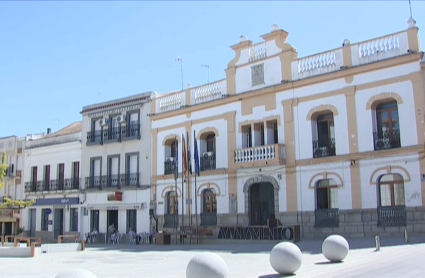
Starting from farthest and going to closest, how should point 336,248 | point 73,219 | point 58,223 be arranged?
point 58,223 → point 73,219 → point 336,248

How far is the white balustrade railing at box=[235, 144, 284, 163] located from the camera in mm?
26297

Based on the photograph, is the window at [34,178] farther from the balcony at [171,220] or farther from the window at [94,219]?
the balcony at [171,220]

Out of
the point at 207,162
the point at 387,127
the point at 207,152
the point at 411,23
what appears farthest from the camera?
the point at 207,152

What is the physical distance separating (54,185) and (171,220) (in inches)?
493

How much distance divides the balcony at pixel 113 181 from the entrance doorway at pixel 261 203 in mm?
9193

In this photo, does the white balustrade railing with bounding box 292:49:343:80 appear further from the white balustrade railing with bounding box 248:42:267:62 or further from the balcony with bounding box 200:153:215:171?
the balcony with bounding box 200:153:215:171

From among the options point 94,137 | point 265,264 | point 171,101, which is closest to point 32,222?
point 94,137

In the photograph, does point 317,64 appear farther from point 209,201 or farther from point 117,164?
point 117,164

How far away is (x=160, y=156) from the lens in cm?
3309

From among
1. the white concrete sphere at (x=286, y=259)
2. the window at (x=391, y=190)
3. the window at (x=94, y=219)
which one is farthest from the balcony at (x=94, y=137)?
the white concrete sphere at (x=286, y=259)

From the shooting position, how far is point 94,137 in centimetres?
3706

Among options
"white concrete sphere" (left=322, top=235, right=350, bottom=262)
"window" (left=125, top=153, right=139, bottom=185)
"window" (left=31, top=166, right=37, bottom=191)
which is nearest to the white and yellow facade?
"window" (left=125, top=153, right=139, bottom=185)

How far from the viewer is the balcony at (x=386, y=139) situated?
22938 mm

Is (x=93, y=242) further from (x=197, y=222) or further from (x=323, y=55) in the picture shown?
(x=323, y=55)
